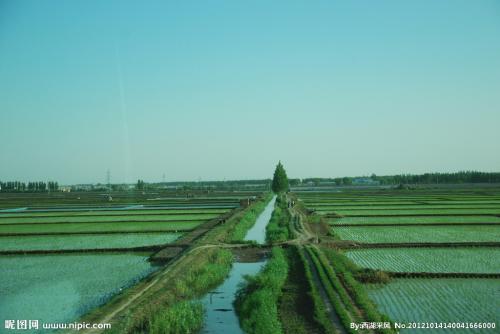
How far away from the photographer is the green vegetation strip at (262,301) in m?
8.64

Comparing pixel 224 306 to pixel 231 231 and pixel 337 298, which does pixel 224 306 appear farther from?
pixel 231 231

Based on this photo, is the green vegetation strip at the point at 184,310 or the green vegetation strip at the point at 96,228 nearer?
the green vegetation strip at the point at 184,310

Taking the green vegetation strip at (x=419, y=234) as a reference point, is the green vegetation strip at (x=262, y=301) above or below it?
above

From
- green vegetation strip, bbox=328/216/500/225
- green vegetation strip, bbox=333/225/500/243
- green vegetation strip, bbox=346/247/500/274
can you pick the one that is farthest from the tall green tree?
green vegetation strip, bbox=346/247/500/274

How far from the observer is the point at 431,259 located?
15555mm

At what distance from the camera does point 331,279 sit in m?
11.9

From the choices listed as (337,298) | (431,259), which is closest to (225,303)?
(337,298)

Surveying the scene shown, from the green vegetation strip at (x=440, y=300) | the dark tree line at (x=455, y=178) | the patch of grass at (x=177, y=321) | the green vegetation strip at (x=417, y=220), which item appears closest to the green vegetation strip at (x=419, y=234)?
the green vegetation strip at (x=417, y=220)

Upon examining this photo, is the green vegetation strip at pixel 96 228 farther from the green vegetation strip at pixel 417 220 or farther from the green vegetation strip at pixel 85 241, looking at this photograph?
the green vegetation strip at pixel 417 220

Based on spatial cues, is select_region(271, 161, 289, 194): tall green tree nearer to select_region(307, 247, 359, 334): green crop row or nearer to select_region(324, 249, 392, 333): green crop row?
select_region(324, 249, 392, 333): green crop row

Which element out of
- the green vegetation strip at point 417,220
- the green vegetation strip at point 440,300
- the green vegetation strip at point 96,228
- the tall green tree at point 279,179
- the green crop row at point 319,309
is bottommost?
the green vegetation strip at point 417,220

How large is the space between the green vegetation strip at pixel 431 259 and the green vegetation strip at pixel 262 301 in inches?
156

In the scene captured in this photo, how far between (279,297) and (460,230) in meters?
16.6

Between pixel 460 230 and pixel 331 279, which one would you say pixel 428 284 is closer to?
pixel 331 279
